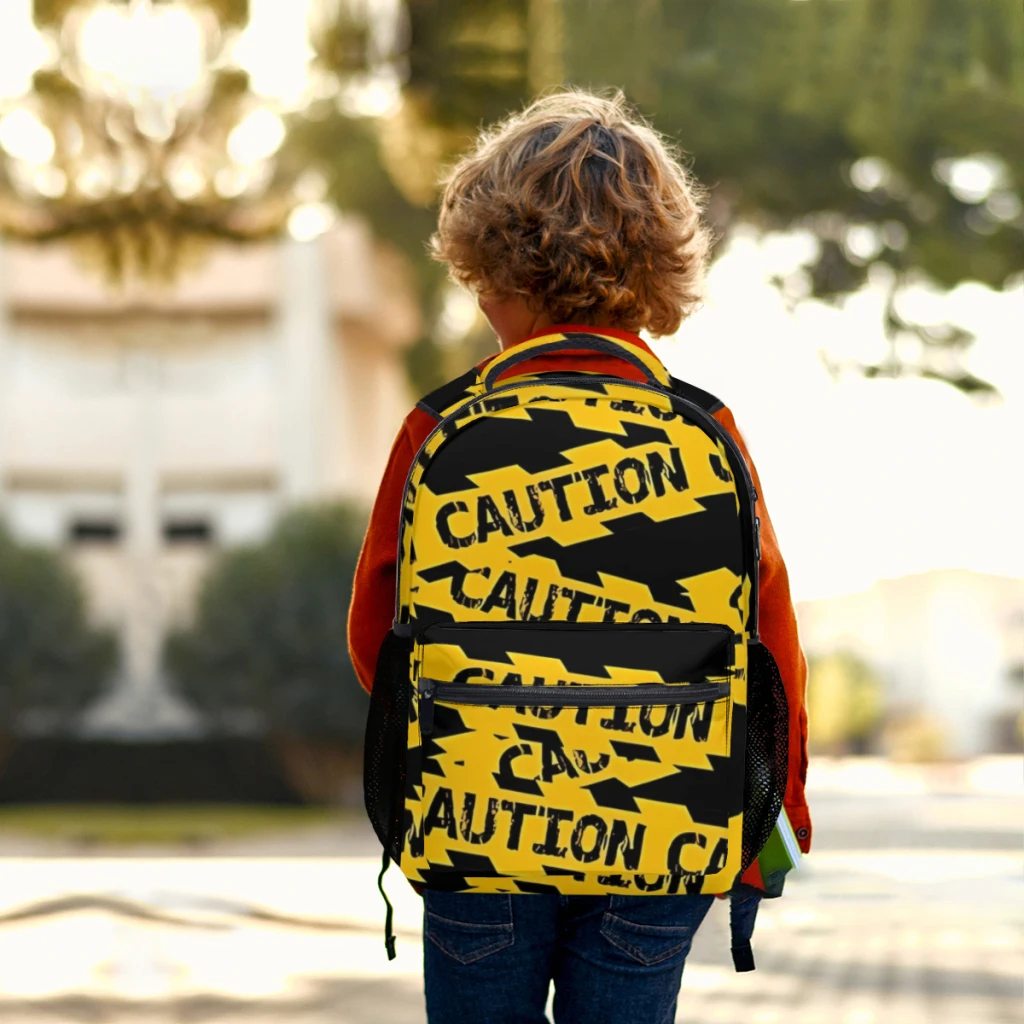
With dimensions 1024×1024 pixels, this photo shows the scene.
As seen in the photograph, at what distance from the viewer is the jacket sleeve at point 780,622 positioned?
190 cm

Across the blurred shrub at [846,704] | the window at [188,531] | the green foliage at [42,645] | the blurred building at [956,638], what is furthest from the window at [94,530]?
the blurred building at [956,638]

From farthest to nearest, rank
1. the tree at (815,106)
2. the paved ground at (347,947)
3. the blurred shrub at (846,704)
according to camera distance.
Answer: the blurred shrub at (846,704) < the tree at (815,106) < the paved ground at (347,947)

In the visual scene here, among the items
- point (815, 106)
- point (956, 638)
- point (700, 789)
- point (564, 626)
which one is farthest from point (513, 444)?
point (956, 638)

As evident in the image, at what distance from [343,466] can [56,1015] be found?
18530mm

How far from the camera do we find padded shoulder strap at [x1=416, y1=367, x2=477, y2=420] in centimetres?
187

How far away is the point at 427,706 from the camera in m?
1.81

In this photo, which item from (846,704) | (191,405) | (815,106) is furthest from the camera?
(846,704)

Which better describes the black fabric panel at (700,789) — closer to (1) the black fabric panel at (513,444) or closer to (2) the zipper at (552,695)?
(2) the zipper at (552,695)

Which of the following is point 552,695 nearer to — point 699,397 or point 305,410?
point 699,397

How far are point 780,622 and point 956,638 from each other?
154ft

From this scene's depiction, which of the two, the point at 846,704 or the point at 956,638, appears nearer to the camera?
the point at 846,704

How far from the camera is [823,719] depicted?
40.3 meters

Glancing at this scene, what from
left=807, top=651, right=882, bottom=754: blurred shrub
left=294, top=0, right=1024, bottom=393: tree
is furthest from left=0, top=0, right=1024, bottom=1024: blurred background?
left=807, top=651, right=882, bottom=754: blurred shrub

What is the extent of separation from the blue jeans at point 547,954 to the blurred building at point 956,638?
144 feet
